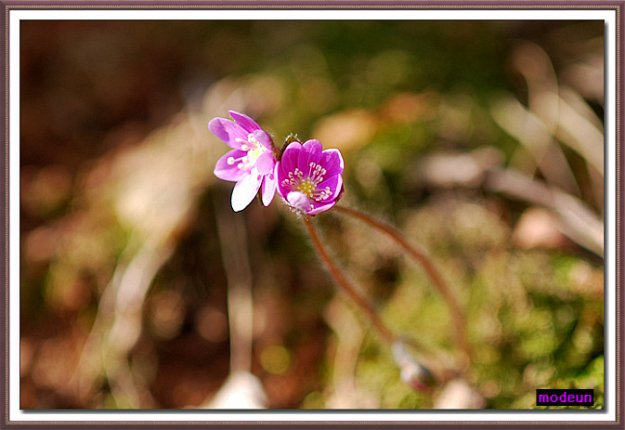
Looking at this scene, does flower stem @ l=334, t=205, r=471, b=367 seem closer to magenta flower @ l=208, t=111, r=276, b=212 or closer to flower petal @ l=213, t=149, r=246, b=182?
magenta flower @ l=208, t=111, r=276, b=212

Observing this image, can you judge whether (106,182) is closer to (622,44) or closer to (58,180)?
(58,180)

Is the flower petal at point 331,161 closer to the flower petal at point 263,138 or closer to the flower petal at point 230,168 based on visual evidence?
the flower petal at point 263,138

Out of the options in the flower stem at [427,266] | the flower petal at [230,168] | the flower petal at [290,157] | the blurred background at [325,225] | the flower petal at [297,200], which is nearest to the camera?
the flower petal at [297,200]

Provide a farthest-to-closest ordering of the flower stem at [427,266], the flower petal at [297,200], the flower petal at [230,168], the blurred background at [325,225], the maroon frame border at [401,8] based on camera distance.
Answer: the blurred background at [325,225]
the maroon frame border at [401,8]
the flower petal at [230,168]
the flower stem at [427,266]
the flower petal at [297,200]

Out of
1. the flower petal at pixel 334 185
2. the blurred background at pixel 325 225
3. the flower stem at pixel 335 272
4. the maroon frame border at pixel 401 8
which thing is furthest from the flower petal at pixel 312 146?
the blurred background at pixel 325 225

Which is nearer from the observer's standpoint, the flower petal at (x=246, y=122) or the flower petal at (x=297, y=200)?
the flower petal at (x=297, y=200)

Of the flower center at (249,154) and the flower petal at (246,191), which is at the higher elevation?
the flower center at (249,154)

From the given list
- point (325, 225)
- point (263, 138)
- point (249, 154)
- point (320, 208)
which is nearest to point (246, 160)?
point (249, 154)
